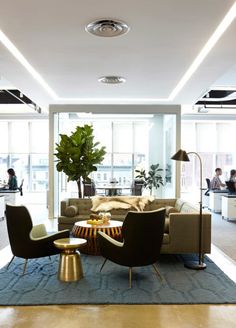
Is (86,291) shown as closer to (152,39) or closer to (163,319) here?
(163,319)

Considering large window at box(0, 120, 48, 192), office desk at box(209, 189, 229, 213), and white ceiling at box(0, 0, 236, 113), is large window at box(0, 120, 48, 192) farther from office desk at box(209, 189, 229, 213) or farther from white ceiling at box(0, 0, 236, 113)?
office desk at box(209, 189, 229, 213)

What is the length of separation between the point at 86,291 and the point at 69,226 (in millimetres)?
2743

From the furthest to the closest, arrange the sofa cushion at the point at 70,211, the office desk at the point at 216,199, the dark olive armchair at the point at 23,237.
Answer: the office desk at the point at 216,199, the sofa cushion at the point at 70,211, the dark olive armchair at the point at 23,237

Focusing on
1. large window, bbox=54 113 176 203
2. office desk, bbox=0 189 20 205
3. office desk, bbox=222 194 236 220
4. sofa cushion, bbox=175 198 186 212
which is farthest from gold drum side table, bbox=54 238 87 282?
large window, bbox=54 113 176 203

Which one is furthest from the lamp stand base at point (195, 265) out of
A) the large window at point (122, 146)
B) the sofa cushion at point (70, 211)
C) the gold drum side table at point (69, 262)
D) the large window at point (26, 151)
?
the large window at point (26, 151)

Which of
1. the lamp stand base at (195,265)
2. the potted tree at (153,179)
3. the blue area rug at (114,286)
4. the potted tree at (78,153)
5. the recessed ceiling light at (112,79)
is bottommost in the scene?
the blue area rug at (114,286)

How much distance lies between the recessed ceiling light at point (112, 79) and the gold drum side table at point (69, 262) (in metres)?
3.39

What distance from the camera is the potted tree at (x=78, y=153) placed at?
8.05 metres

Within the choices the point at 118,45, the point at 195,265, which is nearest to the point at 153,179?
the point at 195,265

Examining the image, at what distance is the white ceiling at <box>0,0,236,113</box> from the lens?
373cm

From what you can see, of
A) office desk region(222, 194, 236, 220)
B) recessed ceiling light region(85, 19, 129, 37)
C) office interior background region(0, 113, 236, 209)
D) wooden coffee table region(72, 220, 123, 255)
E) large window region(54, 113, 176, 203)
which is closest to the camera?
recessed ceiling light region(85, 19, 129, 37)

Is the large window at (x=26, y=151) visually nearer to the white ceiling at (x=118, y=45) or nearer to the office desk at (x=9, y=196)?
the office desk at (x=9, y=196)

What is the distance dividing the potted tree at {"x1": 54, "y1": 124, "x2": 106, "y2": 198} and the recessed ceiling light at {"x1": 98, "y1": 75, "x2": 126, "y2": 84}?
1.51m

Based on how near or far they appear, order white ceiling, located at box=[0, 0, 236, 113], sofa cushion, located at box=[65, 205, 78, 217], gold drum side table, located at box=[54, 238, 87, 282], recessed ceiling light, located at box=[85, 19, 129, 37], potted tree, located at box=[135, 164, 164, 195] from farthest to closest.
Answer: potted tree, located at box=[135, 164, 164, 195] < sofa cushion, located at box=[65, 205, 78, 217] < gold drum side table, located at box=[54, 238, 87, 282] < recessed ceiling light, located at box=[85, 19, 129, 37] < white ceiling, located at box=[0, 0, 236, 113]
